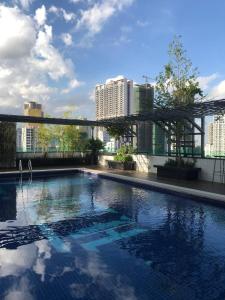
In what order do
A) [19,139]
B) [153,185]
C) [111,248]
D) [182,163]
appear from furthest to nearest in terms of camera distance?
[19,139] < [182,163] < [153,185] < [111,248]

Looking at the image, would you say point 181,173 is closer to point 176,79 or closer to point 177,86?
point 177,86

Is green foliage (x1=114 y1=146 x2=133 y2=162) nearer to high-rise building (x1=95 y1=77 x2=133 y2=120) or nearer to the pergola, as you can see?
the pergola

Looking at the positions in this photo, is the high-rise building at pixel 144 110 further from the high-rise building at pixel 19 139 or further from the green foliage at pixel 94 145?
the high-rise building at pixel 19 139

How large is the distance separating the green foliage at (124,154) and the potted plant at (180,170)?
121 inches

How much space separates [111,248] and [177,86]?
8.90 meters

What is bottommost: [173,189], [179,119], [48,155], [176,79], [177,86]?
[173,189]

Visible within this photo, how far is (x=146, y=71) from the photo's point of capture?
560 inches

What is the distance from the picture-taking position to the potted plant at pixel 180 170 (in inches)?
449

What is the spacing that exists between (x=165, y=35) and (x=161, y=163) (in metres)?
5.86

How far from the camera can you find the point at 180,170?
37.8ft

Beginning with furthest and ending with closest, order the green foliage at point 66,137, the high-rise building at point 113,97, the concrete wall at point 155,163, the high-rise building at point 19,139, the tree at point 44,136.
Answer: the high-rise building at point 113,97 → the green foliage at point 66,137 → the tree at point 44,136 → the high-rise building at point 19,139 → the concrete wall at point 155,163

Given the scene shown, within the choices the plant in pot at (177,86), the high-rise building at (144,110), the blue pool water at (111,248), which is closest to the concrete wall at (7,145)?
the blue pool water at (111,248)

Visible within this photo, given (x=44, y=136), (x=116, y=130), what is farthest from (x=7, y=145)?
(x=116, y=130)

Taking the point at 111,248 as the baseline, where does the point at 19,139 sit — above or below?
above
